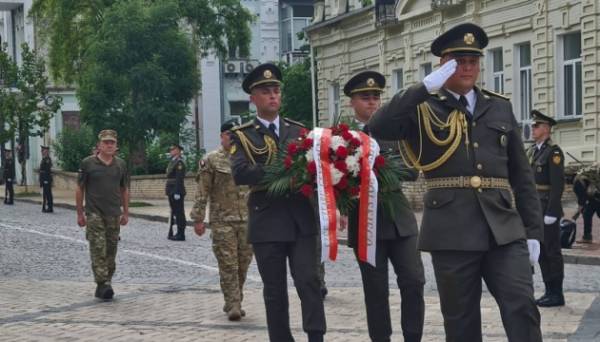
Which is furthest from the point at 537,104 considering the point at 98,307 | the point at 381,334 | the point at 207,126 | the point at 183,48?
the point at 207,126

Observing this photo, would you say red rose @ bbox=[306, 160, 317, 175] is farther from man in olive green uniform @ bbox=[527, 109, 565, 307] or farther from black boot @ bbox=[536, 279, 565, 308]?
black boot @ bbox=[536, 279, 565, 308]

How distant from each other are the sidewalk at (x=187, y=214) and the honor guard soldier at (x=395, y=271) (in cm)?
874

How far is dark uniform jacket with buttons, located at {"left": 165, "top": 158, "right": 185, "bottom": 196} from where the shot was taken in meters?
23.2

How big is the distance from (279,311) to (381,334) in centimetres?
74

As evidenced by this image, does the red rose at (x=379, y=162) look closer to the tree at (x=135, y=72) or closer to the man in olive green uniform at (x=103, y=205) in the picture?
the man in olive green uniform at (x=103, y=205)

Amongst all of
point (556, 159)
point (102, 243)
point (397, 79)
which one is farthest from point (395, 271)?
point (397, 79)

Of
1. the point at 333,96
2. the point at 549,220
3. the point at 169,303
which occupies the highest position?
the point at 333,96

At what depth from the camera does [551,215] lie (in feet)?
38.4

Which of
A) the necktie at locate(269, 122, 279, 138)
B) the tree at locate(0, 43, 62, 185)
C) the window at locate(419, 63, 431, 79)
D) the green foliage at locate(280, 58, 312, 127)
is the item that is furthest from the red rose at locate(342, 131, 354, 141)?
the green foliage at locate(280, 58, 312, 127)

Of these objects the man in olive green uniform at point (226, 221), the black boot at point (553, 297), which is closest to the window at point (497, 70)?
the black boot at point (553, 297)

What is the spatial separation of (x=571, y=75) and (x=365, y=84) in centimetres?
1954

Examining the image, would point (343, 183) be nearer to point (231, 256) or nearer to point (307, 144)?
point (307, 144)

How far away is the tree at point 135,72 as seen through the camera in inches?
1428

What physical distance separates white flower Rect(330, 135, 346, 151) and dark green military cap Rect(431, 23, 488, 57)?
1526mm
